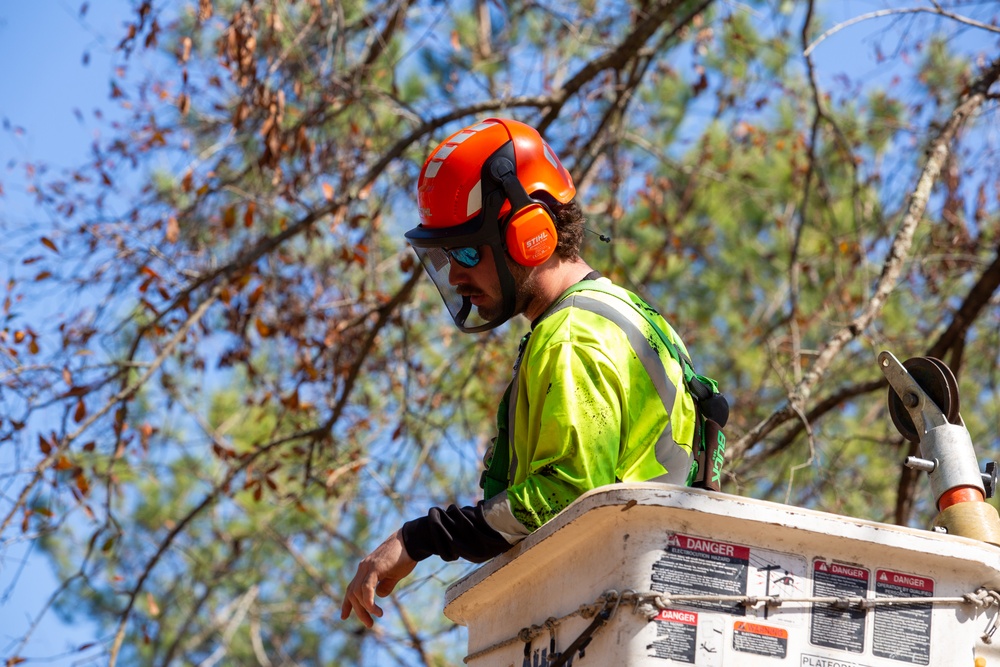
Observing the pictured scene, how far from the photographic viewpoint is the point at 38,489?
538 centimetres

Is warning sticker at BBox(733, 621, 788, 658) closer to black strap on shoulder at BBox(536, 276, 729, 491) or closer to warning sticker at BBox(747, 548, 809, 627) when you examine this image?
warning sticker at BBox(747, 548, 809, 627)

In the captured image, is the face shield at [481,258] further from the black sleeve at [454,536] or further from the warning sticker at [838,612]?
the warning sticker at [838,612]

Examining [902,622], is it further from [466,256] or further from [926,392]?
[466,256]

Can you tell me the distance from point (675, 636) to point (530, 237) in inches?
45.4

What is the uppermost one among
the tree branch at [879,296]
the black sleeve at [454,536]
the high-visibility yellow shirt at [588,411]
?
the tree branch at [879,296]

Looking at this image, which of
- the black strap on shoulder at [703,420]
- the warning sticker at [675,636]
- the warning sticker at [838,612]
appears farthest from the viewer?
the black strap on shoulder at [703,420]

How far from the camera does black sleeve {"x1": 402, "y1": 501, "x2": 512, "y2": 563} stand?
2451mm

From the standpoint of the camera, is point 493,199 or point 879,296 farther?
point 879,296

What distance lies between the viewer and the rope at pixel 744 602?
80.9 inches

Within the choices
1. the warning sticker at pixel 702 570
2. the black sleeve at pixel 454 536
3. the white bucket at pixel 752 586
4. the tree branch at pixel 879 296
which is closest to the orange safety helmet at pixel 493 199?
the black sleeve at pixel 454 536

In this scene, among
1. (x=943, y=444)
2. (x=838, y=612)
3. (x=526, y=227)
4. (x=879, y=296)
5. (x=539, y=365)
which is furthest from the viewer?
(x=879, y=296)

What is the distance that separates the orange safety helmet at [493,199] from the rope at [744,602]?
0.93 metres

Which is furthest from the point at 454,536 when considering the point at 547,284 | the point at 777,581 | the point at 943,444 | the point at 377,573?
the point at 943,444

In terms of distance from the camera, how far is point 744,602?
6.91ft
